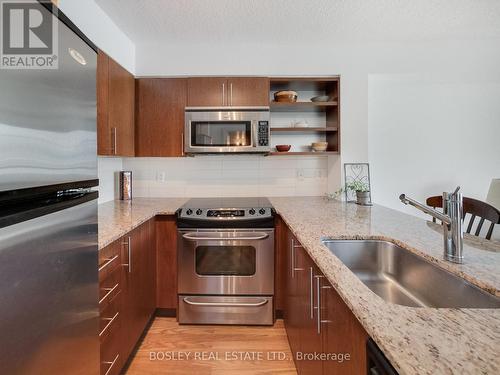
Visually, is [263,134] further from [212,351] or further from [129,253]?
[212,351]

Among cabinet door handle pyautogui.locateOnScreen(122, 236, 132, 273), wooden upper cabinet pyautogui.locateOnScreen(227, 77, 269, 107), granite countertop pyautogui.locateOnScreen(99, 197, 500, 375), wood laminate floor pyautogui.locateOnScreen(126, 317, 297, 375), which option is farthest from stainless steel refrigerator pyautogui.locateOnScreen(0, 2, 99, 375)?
wooden upper cabinet pyautogui.locateOnScreen(227, 77, 269, 107)

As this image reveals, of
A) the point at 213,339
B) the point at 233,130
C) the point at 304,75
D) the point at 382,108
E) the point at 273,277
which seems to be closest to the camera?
the point at 213,339

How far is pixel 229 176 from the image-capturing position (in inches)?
111

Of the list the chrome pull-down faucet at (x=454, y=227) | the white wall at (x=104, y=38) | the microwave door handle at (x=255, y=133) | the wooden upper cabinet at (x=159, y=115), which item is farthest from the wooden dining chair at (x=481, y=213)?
the white wall at (x=104, y=38)

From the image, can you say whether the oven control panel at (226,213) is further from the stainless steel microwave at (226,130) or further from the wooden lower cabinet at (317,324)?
the stainless steel microwave at (226,130)

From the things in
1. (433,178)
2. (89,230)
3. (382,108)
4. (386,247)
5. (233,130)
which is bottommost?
(386,247)

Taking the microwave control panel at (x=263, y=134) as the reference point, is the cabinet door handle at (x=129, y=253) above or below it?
below

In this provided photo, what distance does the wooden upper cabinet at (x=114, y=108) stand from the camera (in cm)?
186

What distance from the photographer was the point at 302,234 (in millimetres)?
1393

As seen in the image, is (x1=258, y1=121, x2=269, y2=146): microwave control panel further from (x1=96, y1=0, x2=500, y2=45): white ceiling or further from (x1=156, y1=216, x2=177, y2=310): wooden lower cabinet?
(x1=156, y1=216, x2=177, y2=310): wooden lower cabinet

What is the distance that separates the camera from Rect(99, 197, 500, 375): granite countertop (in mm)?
502

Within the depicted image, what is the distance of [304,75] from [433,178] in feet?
5.71

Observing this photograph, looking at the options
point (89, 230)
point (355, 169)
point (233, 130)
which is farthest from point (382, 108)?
point (89, 230)

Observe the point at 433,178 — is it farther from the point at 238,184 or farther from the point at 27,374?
the point at 27,374
